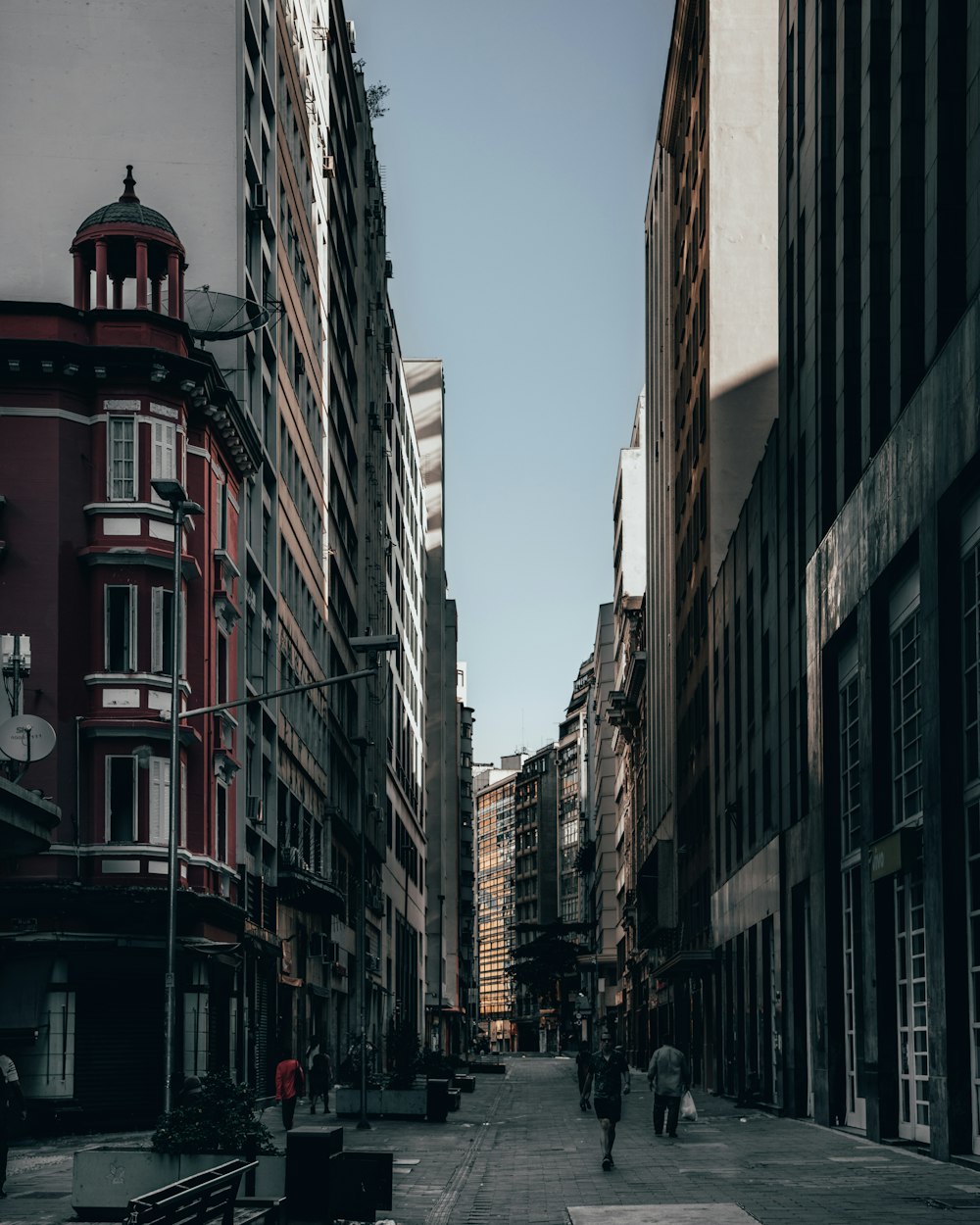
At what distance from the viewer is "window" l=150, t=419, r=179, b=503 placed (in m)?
39.9

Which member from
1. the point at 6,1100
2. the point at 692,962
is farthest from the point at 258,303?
the point at 6,1100

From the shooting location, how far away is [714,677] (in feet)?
202

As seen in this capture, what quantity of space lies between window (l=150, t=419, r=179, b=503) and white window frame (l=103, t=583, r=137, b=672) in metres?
2.47

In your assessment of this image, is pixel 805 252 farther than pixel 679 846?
No

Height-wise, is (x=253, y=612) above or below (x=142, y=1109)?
above

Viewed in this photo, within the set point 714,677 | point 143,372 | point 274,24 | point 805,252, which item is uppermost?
point 274,24

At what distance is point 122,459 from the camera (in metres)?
39.7

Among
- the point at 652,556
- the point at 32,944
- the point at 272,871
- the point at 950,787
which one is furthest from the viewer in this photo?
the point at 652,556

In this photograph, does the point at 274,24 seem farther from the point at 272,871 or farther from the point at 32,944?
the point at 32,944

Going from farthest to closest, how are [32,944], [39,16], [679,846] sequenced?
[679,846] < [39,16] < [32,944]

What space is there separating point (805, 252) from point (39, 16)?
21110mm

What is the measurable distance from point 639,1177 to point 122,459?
67.7ft

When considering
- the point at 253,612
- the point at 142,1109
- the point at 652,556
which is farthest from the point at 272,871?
the point at 652,556

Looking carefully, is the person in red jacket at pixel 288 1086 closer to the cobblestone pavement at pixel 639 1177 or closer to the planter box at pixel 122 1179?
the cobblestone pavement at pixel 639 1177
